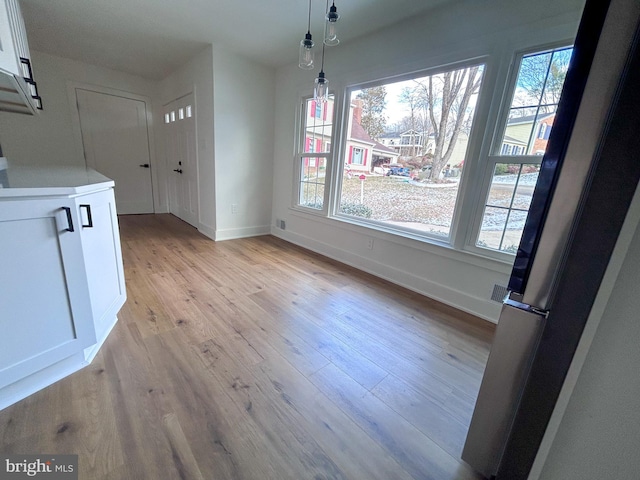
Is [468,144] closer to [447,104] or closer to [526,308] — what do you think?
[447,104]

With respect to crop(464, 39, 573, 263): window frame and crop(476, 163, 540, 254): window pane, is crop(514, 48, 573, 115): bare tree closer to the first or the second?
crop(464, 39, 573, 263): window frame

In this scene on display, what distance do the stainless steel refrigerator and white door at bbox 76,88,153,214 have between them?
5.71 meters

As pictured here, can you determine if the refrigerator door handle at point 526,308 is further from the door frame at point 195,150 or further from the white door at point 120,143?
the white door at point 120,143

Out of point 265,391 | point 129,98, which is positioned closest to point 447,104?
point 265,391

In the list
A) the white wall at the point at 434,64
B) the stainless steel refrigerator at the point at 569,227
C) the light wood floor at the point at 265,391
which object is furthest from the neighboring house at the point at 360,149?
the stainless steel refrigerator at the point at 569,227

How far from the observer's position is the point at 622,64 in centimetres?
57

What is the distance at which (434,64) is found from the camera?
7.04 ft

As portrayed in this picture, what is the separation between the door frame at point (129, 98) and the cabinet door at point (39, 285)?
Answer: 4.36 m

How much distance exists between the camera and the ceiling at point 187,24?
2225 millimetres

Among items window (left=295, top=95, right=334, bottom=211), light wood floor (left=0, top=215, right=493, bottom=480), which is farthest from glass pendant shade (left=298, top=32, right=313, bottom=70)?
light wood floor (left=0, top=215, right=493, bottom=480)

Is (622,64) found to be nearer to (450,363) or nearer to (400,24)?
(450,363)

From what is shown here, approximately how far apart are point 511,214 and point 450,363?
3.88 feet

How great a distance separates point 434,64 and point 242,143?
248 cm

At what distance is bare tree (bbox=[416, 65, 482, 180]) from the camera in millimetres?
2059
